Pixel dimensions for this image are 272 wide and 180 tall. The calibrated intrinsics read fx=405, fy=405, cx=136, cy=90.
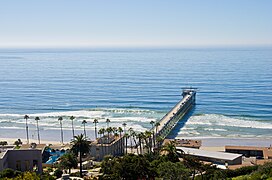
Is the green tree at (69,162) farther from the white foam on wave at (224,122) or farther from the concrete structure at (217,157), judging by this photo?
the white foam on wave at (224,122)

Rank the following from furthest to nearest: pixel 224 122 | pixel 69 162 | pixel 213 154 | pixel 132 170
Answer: pixel 224 122 < pixel 213 154 < pixel 69 162 < pixel 132 170

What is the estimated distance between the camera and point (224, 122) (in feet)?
263

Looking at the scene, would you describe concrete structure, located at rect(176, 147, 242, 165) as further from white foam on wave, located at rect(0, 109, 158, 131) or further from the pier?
white foam on wave, located at rect(0, 109, 158, 131)

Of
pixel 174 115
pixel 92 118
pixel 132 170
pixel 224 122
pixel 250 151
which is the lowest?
pixel 250 151

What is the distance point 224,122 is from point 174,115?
10.2 metres

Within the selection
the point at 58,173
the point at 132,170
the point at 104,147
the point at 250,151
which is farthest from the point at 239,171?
the point at 104,147

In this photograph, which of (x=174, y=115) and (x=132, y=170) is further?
(x=174, y=115)

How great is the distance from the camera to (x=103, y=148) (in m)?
55.4

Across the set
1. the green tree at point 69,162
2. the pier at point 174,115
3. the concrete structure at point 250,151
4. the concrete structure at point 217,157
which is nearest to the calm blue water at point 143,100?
the pier at point 174,115

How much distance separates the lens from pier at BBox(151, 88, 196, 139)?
69125 mm

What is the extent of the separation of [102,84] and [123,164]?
105 meters

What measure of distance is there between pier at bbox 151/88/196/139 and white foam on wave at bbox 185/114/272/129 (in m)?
Result: 2.91

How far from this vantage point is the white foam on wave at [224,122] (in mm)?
76688

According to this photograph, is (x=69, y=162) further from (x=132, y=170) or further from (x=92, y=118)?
(x=92, y=118)
